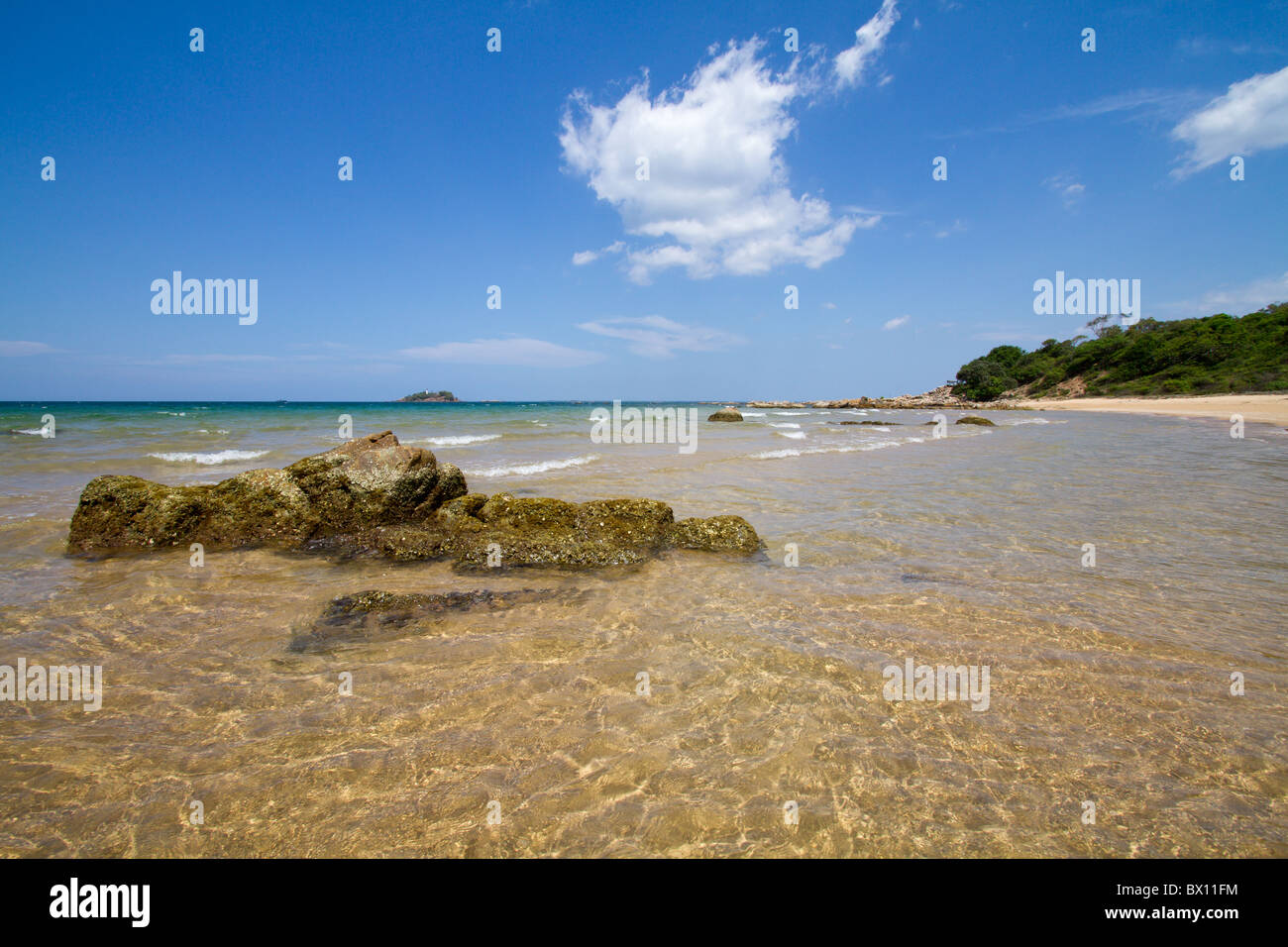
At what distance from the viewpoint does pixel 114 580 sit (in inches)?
249

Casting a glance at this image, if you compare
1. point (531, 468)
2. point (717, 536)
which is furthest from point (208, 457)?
point (717, 536)

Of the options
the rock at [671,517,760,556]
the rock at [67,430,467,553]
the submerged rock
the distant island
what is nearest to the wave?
the rock at [671,517,760,556]

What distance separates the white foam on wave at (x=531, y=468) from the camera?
15.0 meters

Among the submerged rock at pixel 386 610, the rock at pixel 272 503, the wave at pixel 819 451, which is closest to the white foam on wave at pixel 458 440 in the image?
the wave at pixel 819 451

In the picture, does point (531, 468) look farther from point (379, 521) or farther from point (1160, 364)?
point (1160, 364)

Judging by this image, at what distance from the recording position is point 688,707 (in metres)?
3.72

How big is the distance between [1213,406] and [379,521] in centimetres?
5732

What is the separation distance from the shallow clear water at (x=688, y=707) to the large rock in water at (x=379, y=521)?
0.46 m

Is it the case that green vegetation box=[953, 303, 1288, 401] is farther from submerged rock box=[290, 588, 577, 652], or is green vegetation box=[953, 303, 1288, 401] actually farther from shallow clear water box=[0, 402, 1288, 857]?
submerged rock box=[290, 588, 577, 652]

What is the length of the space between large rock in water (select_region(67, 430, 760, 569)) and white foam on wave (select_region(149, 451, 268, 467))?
11354mm

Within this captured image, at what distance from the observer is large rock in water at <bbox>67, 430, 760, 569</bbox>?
24.2ft
